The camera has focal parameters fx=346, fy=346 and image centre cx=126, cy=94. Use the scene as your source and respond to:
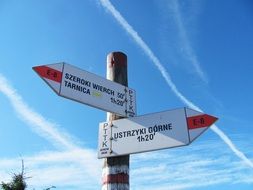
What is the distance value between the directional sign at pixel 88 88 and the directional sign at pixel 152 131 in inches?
9.6

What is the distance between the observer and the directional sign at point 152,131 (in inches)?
166

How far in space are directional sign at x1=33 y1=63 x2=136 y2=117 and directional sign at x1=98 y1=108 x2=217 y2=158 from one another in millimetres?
245

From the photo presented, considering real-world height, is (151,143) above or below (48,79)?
below

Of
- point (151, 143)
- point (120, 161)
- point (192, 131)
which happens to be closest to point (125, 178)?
point (120, 161)

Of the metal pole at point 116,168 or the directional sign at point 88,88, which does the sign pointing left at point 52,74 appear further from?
the metal pole at point 116,168

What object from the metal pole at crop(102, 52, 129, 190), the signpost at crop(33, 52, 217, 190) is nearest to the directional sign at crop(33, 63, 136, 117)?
the signpost at crop(33, 52, 217, 190)

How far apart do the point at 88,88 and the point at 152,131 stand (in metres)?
1.01

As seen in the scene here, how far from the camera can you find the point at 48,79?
414 cm

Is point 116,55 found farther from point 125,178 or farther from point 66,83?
point 125,178

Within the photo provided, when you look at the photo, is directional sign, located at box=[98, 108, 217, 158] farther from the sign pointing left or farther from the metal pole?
the sign pointing left

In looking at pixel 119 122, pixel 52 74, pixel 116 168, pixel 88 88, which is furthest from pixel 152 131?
pixel 52 74

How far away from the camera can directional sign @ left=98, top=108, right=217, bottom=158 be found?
13.8 ft

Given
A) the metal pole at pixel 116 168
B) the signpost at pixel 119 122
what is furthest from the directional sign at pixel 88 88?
the metal pole at pixel 116 168

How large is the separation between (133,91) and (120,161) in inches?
42.7
